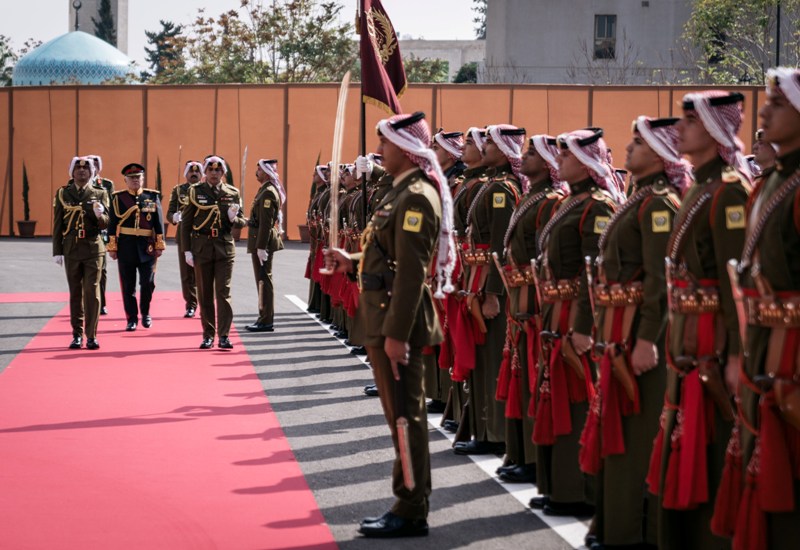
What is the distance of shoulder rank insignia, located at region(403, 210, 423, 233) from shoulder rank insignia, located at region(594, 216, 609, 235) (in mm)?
1022

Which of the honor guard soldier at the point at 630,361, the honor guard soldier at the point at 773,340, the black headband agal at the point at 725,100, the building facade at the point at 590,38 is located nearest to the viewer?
the honor guard soldier at the point at 773,340

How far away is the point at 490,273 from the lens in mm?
8102

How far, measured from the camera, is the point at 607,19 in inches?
1957

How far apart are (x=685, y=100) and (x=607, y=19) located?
46.1m

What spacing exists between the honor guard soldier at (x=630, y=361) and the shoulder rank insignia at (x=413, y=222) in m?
0.92

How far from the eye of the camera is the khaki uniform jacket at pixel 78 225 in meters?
12.9

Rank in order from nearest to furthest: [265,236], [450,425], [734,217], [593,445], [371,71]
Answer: [734,217], [593,445], [371,71], [450,425], [265,236]

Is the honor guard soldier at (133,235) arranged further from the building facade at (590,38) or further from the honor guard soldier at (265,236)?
the building facade at (590,38)

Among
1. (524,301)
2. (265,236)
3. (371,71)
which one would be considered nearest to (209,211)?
(265,236)

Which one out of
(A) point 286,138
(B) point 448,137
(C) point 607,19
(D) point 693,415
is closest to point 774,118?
(D) point 693,415

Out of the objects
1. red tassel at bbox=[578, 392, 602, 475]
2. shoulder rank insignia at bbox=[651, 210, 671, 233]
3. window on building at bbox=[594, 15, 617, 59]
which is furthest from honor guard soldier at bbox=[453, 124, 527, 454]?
window on building at bbox=[594, 15, 617, 59]

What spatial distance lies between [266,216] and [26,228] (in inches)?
888

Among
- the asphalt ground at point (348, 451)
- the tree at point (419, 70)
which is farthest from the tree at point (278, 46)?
the asphalt ground at point (348, 451)

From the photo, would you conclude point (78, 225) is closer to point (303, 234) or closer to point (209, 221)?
point (209, 221)
